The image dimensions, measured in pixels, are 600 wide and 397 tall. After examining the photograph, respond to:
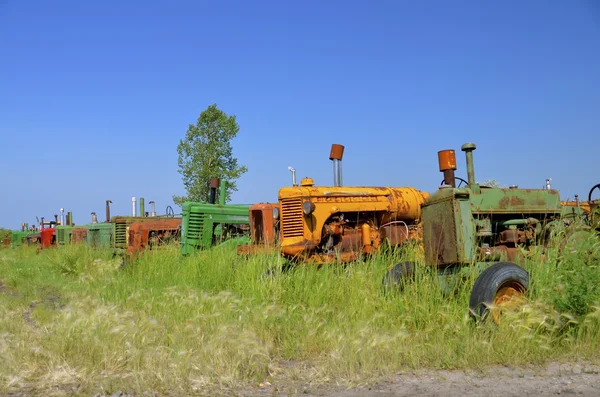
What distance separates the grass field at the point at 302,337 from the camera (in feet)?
12.5

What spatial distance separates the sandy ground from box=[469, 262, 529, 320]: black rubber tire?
1.92ft

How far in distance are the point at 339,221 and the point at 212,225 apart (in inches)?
139

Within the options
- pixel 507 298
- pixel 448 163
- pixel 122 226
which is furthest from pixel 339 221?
pixel 122 226

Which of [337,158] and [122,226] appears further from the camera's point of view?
[122,226]

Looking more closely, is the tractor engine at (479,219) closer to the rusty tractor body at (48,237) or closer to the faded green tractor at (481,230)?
the faded green tractor at (481,230)

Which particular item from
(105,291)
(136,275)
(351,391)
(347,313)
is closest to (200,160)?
(136,275)

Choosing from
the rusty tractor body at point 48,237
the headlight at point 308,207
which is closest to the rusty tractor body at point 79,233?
the rusty tractor body at point 48,237

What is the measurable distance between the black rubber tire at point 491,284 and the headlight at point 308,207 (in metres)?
3.48

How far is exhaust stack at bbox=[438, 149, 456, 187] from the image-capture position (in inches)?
236

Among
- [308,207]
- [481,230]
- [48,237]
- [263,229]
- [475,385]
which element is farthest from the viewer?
[48,237]

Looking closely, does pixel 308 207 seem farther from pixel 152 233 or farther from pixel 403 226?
pixel 152 233

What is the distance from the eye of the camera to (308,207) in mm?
7699

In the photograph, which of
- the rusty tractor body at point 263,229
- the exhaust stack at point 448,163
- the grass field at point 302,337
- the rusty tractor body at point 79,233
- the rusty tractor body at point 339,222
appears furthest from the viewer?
the rusty tractor body at point 79,233

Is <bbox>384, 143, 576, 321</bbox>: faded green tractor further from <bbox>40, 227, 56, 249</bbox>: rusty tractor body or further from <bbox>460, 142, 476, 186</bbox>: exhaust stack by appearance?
<bbox>40, 227, 56, 249</bbox>: rusty tractor body
